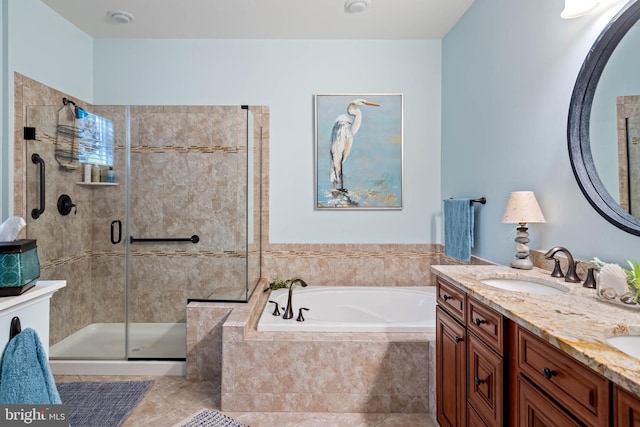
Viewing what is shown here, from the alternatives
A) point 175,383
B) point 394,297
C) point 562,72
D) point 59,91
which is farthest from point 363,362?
point 59,91

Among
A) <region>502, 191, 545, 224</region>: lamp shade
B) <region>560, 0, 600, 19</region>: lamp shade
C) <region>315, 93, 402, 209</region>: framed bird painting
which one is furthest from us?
<region>315, 93, 402, 209</region>: framed bird painting

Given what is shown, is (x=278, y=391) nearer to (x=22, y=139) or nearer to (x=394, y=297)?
(x=394, y=297)

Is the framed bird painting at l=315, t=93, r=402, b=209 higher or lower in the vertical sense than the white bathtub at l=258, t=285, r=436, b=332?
higher

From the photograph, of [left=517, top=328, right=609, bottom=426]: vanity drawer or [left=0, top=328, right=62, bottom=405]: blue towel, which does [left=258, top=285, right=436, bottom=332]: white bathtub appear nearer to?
[left=517, top=328, right=609, bottom=426]: vanity drawer

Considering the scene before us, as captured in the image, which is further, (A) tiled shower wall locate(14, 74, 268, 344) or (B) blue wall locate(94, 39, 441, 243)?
(B) blue wall locate(94, 39, 441, 243)

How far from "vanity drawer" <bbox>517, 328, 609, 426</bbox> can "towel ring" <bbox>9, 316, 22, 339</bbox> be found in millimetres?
1316

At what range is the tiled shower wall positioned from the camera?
8.70ft

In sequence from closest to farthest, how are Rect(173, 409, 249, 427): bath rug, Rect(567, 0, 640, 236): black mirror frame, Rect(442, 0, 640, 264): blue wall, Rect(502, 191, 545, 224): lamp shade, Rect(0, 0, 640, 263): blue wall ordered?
Rect(567, 0, 640, 236): black mirror frame < Rect(442, 0, 640, 264): blue wall < Rect(502, 191, 545, 224): lamp shade < Rect(173, 409, 249, 427): bath rug < Rect(0, 0, 640, 263): blue wall

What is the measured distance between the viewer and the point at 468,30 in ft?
8.03

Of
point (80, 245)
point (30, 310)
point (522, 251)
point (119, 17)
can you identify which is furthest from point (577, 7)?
point (80, 245)

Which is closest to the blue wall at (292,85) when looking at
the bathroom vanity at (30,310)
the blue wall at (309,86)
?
the blue wall at (309,86)

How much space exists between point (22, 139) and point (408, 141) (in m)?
3.02

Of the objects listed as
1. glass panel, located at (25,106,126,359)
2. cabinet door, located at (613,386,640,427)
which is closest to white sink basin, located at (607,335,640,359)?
cabinet door, located at (613,386,640,427)

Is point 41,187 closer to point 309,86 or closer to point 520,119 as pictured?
point 309,86
